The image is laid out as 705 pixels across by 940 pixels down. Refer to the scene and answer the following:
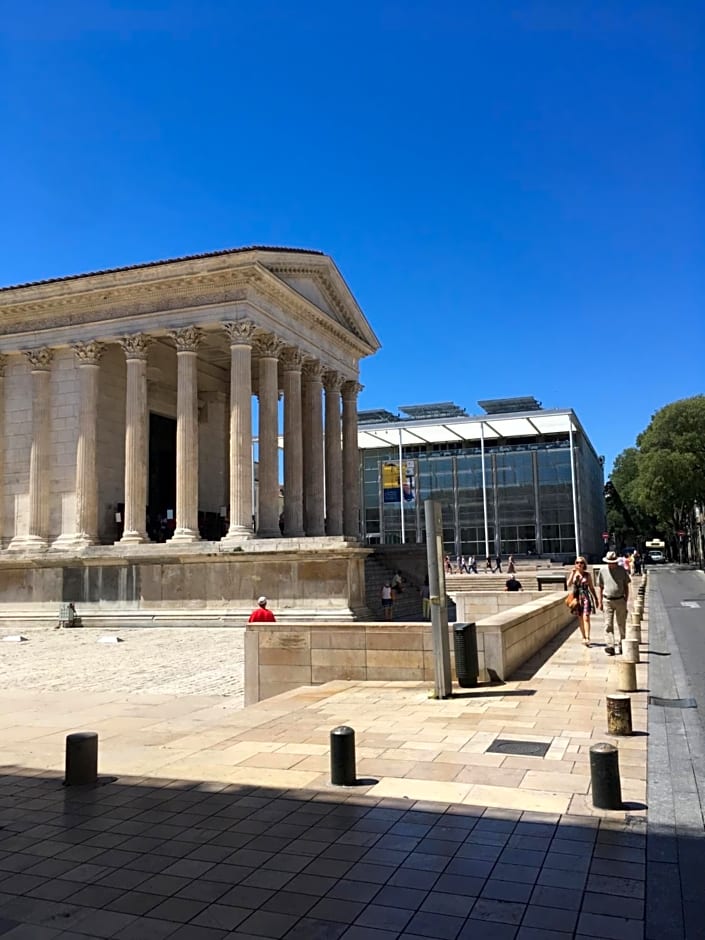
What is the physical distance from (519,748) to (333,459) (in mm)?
31804

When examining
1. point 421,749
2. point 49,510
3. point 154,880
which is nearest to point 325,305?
point 49,510

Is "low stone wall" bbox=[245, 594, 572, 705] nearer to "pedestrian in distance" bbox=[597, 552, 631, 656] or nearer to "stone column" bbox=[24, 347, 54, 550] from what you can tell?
"pedestrian in distance" bbox=[597, 552, 631, 656]

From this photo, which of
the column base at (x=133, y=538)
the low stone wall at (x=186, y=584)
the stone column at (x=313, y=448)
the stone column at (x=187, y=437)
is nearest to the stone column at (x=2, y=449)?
the low stone wall at (x=186, y=584)

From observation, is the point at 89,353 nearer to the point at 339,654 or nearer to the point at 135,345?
the point at 135,345

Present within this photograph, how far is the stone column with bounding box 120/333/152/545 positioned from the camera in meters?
30.9

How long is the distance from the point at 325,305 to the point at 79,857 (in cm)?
3391

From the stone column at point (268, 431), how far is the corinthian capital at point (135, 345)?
460 cm

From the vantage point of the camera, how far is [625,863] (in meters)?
5.12

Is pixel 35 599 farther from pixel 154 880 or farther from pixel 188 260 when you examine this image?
pixel 154 880

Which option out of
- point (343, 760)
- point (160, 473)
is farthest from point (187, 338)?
point (343, 760)

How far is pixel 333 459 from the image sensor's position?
39.6 m

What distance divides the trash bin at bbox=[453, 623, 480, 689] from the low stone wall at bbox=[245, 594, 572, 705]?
1.70ft

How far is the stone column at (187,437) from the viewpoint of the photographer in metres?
30.3

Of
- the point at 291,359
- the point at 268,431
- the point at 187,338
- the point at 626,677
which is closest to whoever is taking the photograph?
the point at 626,677
